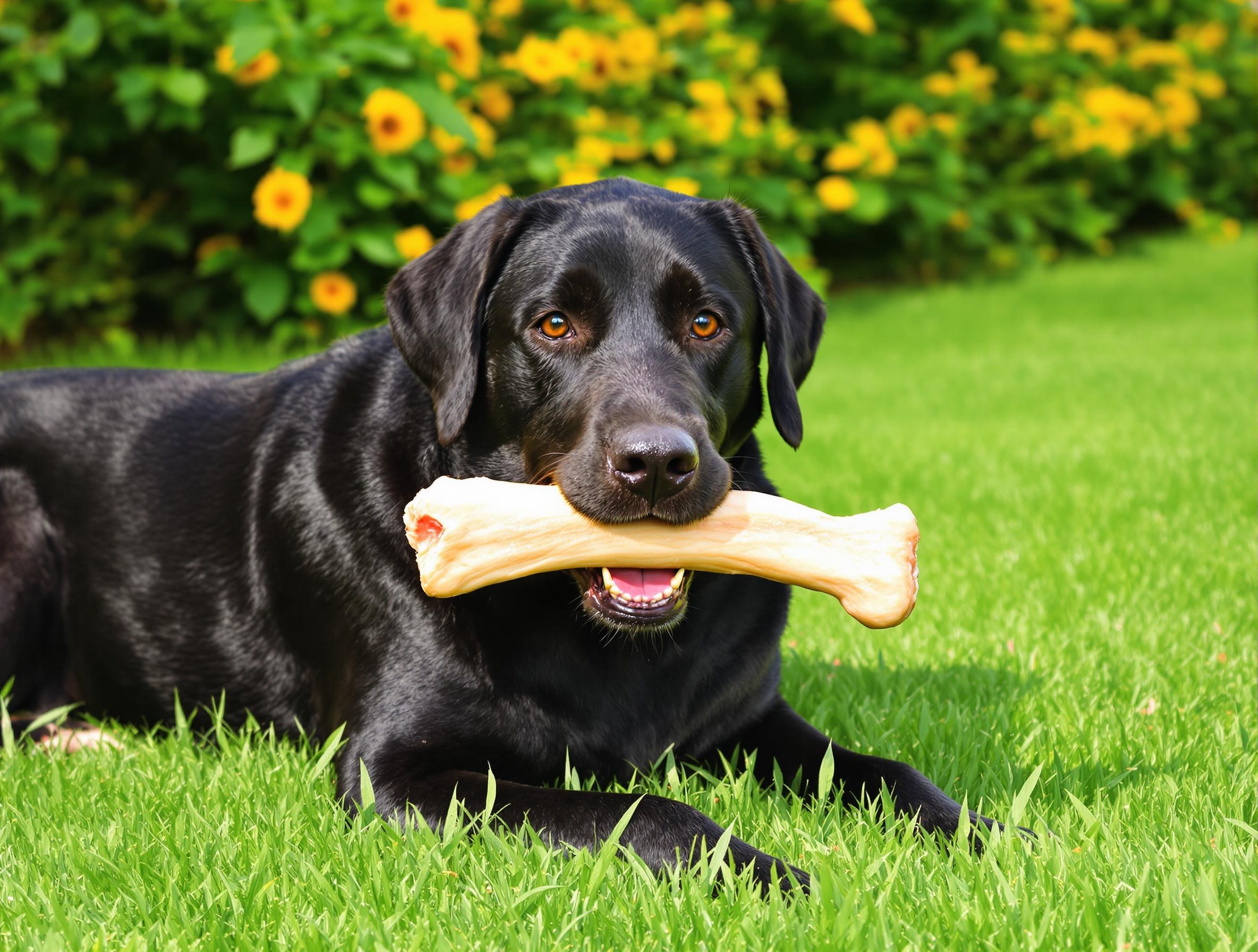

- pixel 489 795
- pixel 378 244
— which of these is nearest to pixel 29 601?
pixel 489 795

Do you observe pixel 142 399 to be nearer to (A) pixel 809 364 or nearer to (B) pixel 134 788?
(B) pixel 134 788

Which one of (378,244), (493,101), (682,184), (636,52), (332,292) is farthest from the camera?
(636,52)

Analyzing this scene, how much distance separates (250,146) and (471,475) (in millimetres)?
5087

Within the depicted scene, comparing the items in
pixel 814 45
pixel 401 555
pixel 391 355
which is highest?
pixel 814 45

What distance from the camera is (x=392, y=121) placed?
761 centimetres

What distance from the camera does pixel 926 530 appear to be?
17.5 ft

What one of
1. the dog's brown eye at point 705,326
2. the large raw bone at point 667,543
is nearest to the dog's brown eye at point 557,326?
the dog's brown eye at point 705,326

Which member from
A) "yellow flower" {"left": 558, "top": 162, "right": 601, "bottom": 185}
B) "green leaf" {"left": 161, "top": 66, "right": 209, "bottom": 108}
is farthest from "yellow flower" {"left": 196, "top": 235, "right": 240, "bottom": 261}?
"yellow flower" {"left": 558, "top": 162, "right": 601, "bottom": 185}

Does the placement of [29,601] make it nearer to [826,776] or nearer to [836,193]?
[826,776]

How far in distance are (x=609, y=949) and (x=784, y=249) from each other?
27.0 ft

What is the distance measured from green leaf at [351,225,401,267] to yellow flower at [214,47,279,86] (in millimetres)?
1045

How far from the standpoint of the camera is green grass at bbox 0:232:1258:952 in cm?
209

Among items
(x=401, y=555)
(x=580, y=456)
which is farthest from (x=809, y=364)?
(x=401, y=555)

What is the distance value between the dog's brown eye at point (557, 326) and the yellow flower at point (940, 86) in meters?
9.58
